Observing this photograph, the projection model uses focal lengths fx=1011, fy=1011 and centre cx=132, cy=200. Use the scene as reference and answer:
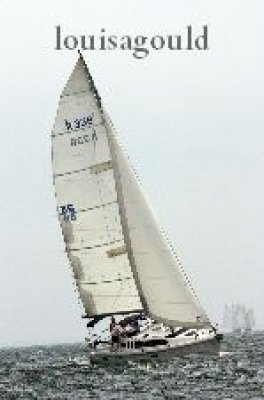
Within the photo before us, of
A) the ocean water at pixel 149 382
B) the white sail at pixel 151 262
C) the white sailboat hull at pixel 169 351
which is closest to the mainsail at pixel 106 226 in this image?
the white sail at pixel 151 262

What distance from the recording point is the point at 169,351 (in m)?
53.7

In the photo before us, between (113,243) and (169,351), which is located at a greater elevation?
(113,243)

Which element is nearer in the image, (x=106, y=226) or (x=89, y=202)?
(x=89, y=202)

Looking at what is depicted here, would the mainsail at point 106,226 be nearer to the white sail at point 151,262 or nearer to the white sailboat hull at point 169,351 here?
→ the white sail at point 151,262

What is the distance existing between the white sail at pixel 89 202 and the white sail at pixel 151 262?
0.79 m

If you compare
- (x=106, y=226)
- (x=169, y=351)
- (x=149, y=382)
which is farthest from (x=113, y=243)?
(x=149, y=382)

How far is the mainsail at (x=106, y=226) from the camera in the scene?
53.9 meters

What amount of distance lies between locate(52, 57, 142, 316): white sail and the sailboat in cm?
5

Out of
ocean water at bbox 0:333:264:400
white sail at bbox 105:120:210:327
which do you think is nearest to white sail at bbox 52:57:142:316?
white sail at bbox 105:120:210:327

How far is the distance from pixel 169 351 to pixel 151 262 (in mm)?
4825

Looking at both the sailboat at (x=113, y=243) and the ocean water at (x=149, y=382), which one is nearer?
the ocean water at (x=149, y=382)

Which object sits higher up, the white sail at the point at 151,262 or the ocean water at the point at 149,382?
the white sail at the point at 151,262

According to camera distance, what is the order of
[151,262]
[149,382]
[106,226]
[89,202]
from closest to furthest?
1. [149,382]
2. [151,262]
3. [89,202]
4. [106,226]

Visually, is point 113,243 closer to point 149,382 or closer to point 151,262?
point 151,262
